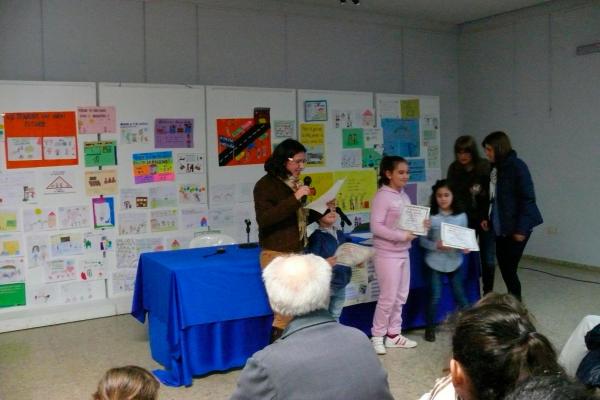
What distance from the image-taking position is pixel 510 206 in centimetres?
450

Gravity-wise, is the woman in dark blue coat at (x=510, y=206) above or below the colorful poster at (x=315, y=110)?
below

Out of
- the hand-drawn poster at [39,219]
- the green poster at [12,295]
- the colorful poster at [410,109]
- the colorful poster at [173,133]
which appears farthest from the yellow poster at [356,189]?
the green poster at [12,295]

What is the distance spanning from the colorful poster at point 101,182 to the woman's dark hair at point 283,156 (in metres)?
2.16

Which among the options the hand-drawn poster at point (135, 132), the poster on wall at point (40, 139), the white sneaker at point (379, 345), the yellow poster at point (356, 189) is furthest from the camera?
the yellow poster at point (356, 189)

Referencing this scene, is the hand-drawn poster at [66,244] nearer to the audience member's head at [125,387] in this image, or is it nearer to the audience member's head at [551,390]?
the audience member's head at [125,387]

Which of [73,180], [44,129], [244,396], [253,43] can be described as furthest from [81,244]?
[244,396]

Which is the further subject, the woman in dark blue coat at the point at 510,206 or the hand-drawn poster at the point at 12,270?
the hand-drawn poster at the point at 12,270

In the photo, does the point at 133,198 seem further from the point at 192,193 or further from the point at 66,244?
the point at 66,244

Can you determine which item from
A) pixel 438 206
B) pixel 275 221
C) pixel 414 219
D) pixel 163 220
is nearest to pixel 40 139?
pixel 163 220

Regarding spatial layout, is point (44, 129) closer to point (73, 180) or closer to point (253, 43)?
point (73, 180)

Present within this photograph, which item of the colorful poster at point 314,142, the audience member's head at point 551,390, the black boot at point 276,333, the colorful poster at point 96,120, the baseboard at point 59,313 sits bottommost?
the baseboard at point 59,313

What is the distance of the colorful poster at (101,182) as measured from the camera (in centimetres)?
520

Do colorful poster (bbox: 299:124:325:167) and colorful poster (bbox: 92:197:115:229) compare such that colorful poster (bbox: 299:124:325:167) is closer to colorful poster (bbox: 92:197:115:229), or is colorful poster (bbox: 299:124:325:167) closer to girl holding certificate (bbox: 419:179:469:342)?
colorful poster (bbox: 92:197:115:229)

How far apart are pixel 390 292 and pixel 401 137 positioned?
338cm
